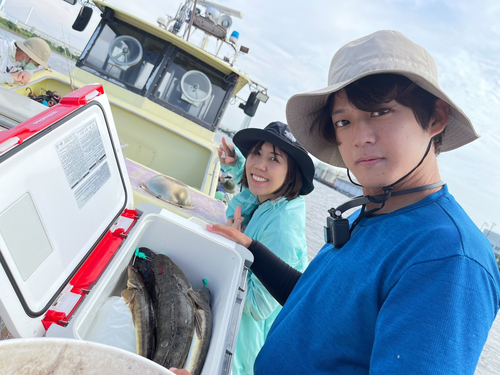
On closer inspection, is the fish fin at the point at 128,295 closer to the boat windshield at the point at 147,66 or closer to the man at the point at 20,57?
the boat windshield at the point at 147,66

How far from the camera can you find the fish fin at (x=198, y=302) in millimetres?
1474

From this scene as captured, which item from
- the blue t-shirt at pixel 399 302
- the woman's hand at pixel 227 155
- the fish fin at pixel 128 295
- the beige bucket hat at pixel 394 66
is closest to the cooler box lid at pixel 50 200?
the fish fin at pixel 128 295

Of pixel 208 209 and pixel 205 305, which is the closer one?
pixel 205 305

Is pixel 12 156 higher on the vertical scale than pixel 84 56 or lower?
lower

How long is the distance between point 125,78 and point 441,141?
→ 5340 millimetres

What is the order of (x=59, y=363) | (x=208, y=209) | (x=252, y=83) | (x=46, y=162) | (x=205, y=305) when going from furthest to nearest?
(x=252, y=83) → (x=208, y=209) → (x=205, y=305) → (x=46, y=162) → (x=59, y=363)

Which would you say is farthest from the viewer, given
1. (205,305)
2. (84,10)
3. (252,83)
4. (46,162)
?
(252,83)

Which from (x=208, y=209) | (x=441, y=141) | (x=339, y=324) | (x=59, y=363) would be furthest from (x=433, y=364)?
(x=208, y=209)

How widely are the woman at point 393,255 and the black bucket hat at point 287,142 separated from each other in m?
1.02

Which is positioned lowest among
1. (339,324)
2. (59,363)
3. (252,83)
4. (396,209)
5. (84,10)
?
(59,363)

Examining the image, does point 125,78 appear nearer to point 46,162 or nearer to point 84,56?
point 84,56

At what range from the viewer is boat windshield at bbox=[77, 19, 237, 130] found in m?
5.20

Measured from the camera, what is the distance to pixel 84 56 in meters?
5.26

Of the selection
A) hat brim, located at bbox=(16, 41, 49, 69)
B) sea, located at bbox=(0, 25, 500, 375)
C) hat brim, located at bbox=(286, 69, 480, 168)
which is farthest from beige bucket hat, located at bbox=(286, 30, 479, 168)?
hat brim, located at bbox=(16, 41, 49, 69)
